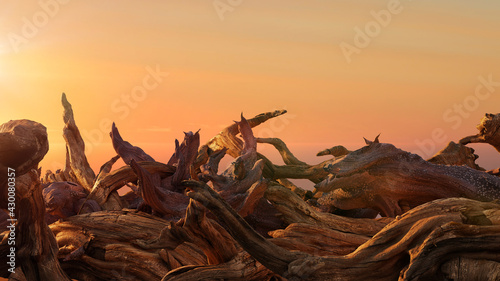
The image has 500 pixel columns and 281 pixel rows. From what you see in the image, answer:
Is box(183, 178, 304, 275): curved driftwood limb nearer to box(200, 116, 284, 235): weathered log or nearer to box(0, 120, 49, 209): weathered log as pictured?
box(0, 120, 49, 209): weathered log

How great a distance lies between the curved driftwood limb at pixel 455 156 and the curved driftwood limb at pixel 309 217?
3.31 metres

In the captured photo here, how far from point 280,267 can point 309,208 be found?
243cm

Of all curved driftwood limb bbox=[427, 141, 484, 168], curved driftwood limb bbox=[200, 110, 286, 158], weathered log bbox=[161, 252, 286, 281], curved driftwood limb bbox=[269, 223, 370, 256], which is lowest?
weathered log bbox=[161, 252, 286, 281]

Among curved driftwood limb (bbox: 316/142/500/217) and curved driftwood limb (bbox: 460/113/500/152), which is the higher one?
curved driftwood limb (bbox: 460/113/500/152)

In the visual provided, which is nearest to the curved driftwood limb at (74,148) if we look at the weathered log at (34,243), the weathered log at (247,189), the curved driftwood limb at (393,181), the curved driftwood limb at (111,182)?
the curved driftwood limb at (111,182)

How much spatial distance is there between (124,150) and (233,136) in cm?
205

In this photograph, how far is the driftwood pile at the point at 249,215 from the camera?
6.19 metres

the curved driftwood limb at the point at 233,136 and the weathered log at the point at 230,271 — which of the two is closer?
the weathered log at the point at 230,271

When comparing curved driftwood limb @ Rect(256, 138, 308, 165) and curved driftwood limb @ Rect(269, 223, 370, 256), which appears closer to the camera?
curved driftwood limb @ Rect(269, 223, 370, 256)

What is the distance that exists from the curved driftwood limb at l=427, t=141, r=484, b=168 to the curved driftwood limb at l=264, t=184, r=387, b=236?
3311 millimetres

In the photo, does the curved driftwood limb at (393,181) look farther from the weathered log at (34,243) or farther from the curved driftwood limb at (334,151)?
the weathered log at (34,243)

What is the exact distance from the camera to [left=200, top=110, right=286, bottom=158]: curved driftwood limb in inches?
420

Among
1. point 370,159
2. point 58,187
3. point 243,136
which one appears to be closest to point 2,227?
point 58,187

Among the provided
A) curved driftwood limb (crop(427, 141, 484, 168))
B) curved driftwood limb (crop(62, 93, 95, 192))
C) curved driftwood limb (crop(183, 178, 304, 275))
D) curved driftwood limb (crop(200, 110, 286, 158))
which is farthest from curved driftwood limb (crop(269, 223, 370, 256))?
curved driftwood limb (crop(62, 93, 95, 192))
